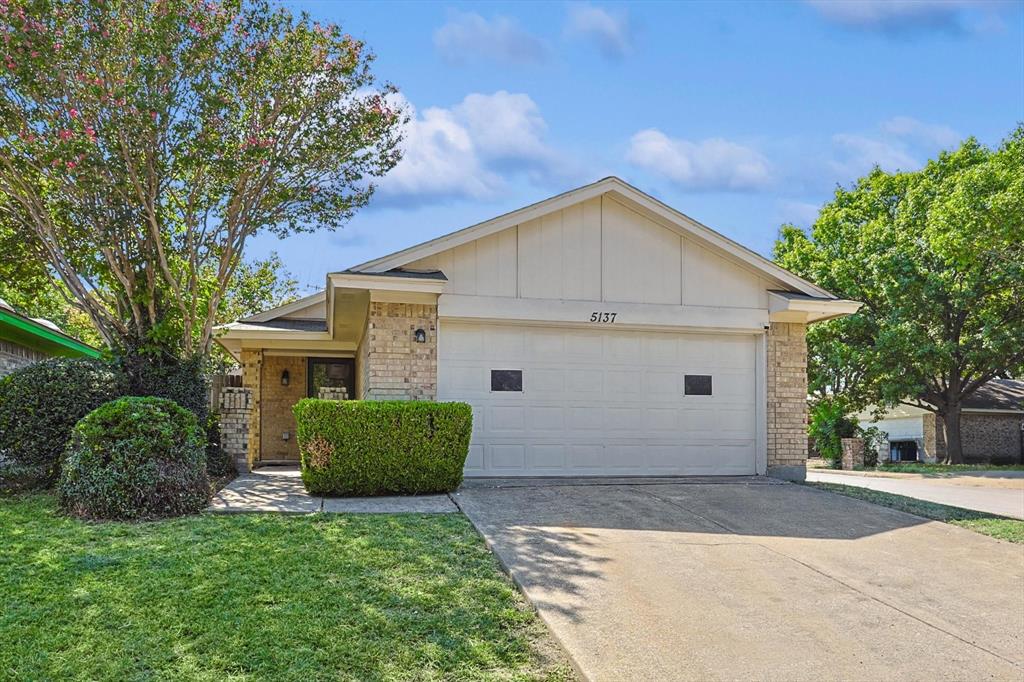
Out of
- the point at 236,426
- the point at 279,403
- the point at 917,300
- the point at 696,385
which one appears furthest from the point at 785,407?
the point at 917,300

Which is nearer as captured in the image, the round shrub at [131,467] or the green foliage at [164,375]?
the round shrub at [131,467]

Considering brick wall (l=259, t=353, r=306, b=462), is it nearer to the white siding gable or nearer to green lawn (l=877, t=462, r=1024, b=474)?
the white siding gable

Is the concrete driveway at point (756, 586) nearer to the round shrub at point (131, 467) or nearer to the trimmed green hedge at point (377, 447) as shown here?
the trimmed green hedge at point (377, 447)

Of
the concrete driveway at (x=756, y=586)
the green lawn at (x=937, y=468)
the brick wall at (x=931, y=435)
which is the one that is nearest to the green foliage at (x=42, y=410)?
the concrete driveway at (x=756, y=586)

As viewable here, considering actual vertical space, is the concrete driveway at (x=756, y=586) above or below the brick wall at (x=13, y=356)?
below

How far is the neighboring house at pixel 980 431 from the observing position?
2748cm

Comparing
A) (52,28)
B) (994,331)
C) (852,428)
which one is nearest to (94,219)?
(52,28)

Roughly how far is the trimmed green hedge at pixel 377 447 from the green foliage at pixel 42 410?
305cm

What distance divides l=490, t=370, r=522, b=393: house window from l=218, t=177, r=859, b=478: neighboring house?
0.02 m

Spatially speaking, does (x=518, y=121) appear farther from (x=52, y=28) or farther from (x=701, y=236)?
(x=52, y=28)

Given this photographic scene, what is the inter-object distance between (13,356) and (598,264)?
434 inches

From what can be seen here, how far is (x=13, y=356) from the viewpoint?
47.3 feet

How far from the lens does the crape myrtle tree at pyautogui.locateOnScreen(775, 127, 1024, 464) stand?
21.9 metres

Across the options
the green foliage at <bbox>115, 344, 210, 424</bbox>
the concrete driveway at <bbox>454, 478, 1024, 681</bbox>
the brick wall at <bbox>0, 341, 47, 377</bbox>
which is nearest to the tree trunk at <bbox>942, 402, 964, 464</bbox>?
the concrete driveway at <bbox>454, 478, 1024, 681</bbox>
